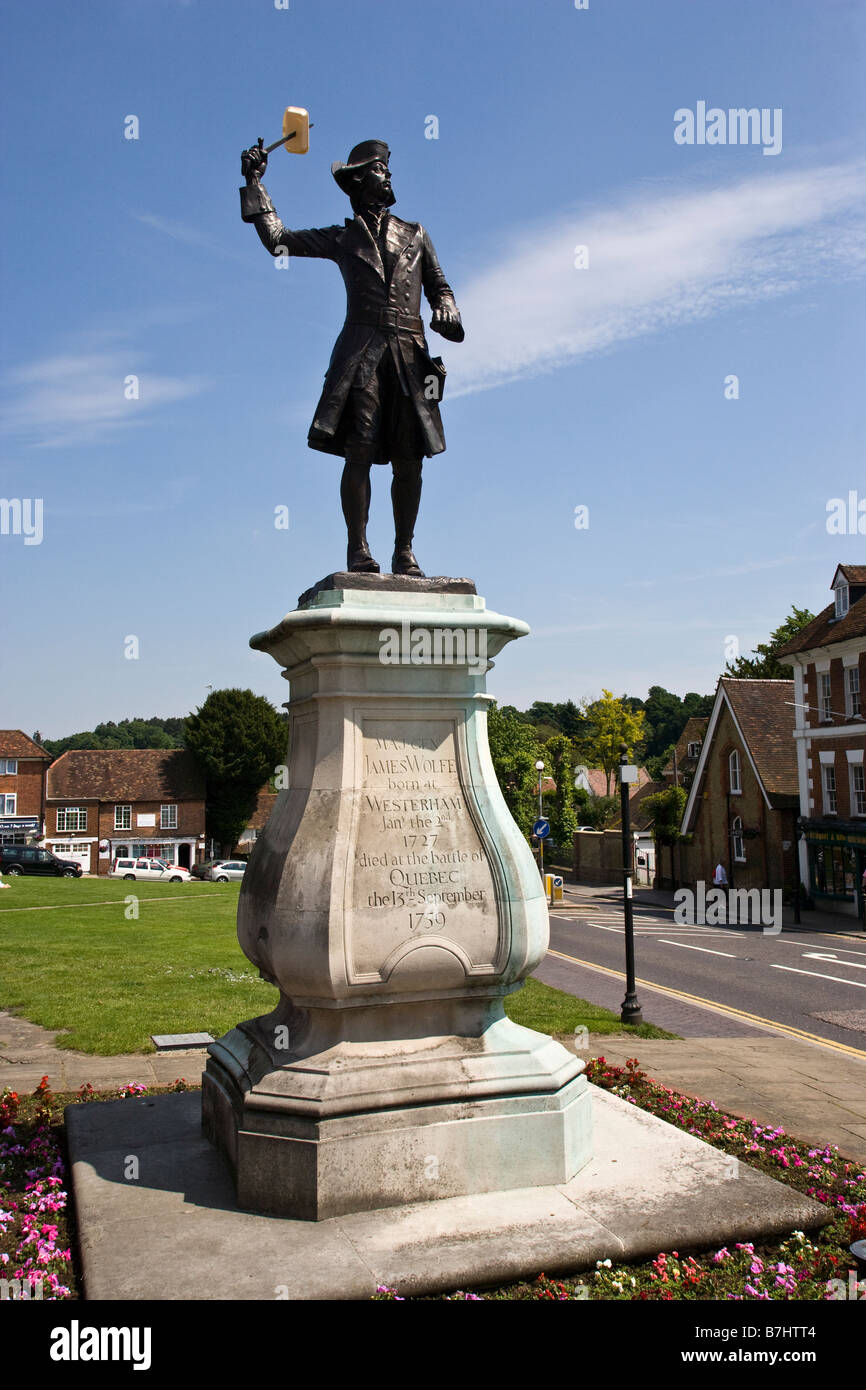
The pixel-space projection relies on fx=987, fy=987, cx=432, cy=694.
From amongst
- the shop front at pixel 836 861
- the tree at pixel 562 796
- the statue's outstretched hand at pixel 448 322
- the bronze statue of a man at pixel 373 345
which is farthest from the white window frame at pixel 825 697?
the bronze statue of a man at pixel 373 345

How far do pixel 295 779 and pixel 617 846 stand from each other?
4722 cm

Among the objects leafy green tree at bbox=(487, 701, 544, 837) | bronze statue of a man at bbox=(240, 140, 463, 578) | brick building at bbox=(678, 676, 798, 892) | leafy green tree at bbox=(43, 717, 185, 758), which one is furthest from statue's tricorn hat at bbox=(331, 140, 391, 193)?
leafy green tree at bbox=(43, 717, 185, 758)

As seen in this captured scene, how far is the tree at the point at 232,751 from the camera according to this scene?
59.8 m

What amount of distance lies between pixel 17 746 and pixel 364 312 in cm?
5722

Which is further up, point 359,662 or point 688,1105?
point 359,662

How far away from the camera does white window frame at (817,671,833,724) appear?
33.0 metres

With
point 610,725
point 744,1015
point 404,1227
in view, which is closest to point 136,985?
point 744,1015

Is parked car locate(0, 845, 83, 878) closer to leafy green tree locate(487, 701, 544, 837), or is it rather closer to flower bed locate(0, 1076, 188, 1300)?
leafy green tree locate(487, 701, 544, 837)

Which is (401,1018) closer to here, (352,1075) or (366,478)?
(352,1075)

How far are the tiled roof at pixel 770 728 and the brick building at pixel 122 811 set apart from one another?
34.6m

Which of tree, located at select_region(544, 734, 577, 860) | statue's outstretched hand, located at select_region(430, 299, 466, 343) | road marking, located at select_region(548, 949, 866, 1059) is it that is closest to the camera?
statue's outstretched hand, located at select_region(430, 299, 466, 343)

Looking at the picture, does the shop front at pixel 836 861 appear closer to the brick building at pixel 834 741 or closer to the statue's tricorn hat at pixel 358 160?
the brick building at pixel 834 741

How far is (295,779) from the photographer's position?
229 inches
